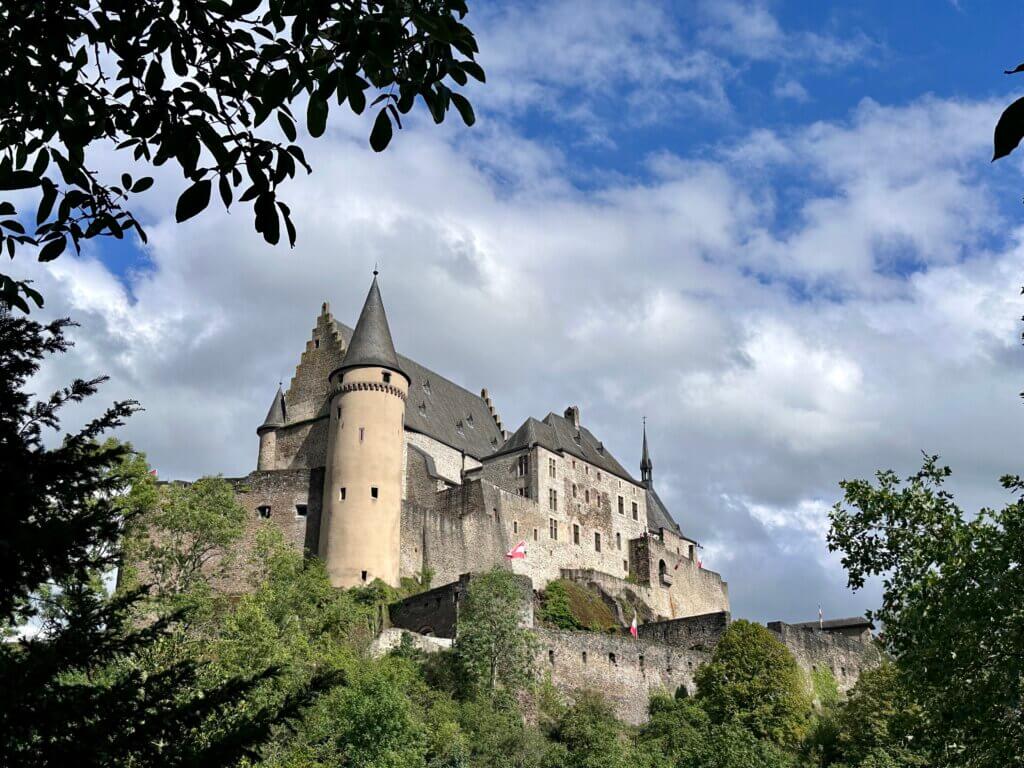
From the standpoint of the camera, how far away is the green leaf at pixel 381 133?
659cm

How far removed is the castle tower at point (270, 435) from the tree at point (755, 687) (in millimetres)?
24472

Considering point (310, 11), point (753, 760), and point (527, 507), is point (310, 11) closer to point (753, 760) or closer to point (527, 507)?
point (753, 760)

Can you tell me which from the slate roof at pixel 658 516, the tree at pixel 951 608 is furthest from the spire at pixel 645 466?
the tree at pixel 951 608

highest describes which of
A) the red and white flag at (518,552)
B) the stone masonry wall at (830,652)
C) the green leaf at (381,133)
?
the red and white flag at (518,552)

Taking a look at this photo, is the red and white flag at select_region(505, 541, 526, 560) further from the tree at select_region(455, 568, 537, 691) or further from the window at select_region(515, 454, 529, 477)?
the tree at select_region(455, 568, 537, 691)

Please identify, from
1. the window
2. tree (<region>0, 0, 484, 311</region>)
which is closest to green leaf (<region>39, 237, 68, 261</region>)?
tree (<region>0, 0, 484, 311</region>)

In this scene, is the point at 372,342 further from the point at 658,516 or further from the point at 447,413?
the point at 658,516

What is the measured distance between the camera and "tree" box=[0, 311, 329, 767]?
706cm

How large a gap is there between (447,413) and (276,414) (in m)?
10.5

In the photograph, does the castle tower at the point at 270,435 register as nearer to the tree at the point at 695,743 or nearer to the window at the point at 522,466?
the window at the point at 522,466

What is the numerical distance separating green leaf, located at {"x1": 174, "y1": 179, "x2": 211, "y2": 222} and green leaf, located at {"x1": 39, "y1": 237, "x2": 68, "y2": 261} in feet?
5.68

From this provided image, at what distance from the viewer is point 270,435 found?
199 ft

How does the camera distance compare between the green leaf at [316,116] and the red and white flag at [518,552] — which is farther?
the red and white flag at [518,552]

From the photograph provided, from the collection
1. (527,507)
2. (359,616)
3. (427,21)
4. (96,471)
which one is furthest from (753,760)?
(427,21)
